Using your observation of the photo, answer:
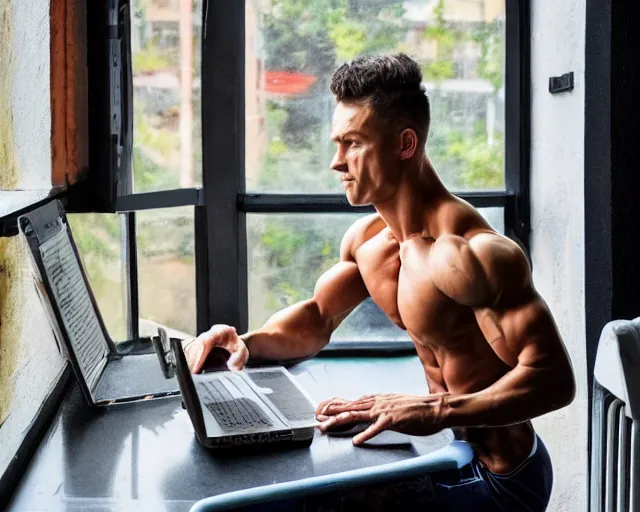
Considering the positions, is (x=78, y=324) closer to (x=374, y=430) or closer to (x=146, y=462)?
(x=146, y=462)

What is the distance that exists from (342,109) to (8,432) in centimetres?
77

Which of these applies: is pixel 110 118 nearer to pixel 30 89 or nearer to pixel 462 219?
pixel 30 89

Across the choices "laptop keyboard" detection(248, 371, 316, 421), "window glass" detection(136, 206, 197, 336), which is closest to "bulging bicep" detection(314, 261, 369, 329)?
"laptop keyboard" detection(248, 371, 316, 421)

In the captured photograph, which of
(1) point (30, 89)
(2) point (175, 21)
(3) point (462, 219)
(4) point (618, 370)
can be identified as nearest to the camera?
(4) point (618, 370)

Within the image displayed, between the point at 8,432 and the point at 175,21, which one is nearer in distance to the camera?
the point at 8,432

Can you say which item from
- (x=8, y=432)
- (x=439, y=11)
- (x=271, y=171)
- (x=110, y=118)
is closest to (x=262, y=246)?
(x=271, y=171)

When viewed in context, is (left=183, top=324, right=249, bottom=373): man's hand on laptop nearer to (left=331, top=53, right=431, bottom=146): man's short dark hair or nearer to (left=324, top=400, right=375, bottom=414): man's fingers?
(left=324, top=400, right=375, bottom=414): man's fingers

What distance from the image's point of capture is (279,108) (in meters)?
2.56

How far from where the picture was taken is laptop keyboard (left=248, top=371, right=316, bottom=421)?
167 centimetres

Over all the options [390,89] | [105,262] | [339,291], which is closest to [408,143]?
[390,89]

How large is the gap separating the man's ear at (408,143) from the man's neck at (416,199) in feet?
0.08

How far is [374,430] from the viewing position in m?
1.51

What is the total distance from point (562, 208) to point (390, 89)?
2.96 feet

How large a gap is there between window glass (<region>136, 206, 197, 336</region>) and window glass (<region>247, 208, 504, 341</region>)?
174 millimetres
